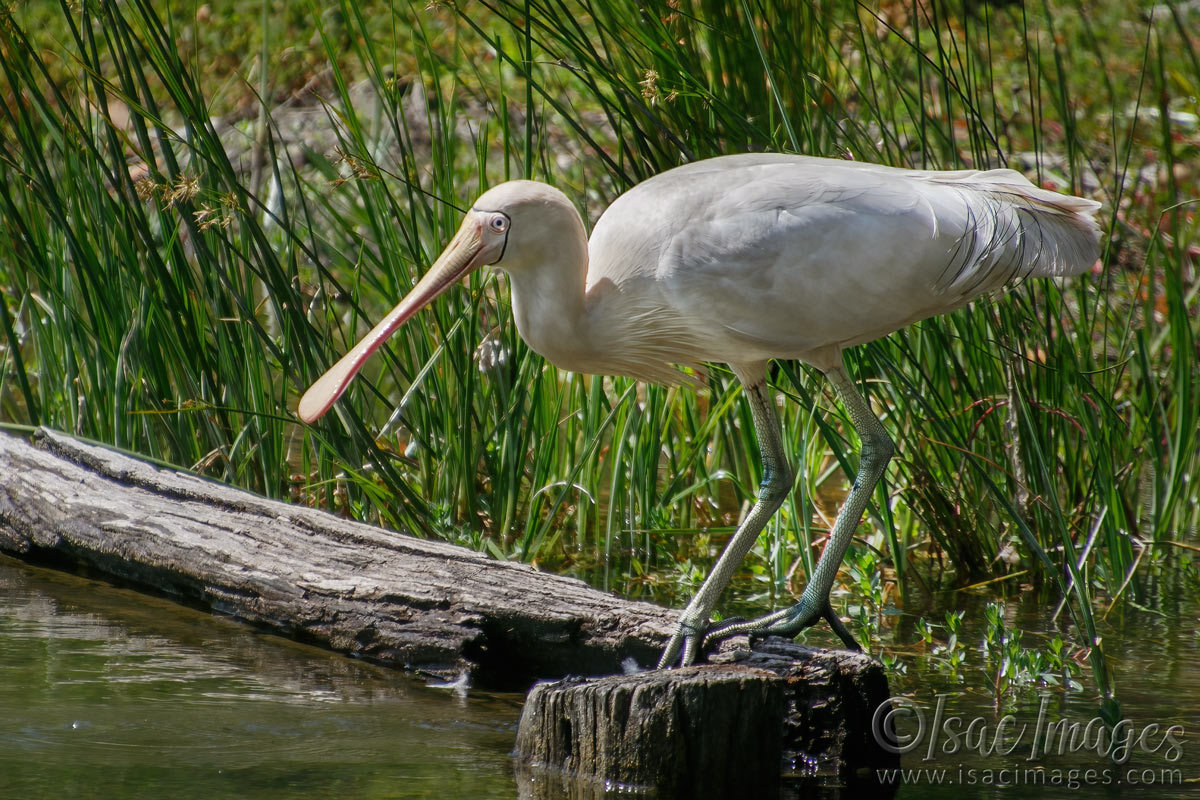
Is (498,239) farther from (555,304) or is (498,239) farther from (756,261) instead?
(756,261)

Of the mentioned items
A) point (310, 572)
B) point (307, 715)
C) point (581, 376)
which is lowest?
point (307, 715)

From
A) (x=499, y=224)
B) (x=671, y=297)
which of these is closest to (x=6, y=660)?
(x=499, y=224)

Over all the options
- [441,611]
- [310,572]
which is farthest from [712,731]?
[310,572]

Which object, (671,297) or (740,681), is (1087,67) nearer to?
(671,297)

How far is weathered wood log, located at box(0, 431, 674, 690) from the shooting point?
3713 mm

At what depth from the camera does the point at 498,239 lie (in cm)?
363

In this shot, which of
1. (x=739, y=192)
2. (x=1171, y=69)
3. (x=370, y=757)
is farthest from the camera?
(x=1171, y=69)

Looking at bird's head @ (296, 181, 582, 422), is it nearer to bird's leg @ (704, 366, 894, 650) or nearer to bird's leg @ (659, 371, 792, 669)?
bird's leg @ (659, 371, 792, 669)

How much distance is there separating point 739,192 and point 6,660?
Answer: 88.4 inches

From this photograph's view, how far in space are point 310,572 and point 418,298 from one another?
2.87ft

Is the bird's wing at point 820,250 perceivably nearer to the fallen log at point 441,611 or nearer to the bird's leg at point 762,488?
the bird's leg at point 762,488

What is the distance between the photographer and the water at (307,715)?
123 inches

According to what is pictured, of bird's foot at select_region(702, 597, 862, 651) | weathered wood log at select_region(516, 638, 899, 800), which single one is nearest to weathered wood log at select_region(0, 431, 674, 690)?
bird's foot at select_region(702, 597, 862, 651)

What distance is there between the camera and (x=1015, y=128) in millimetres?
8867
